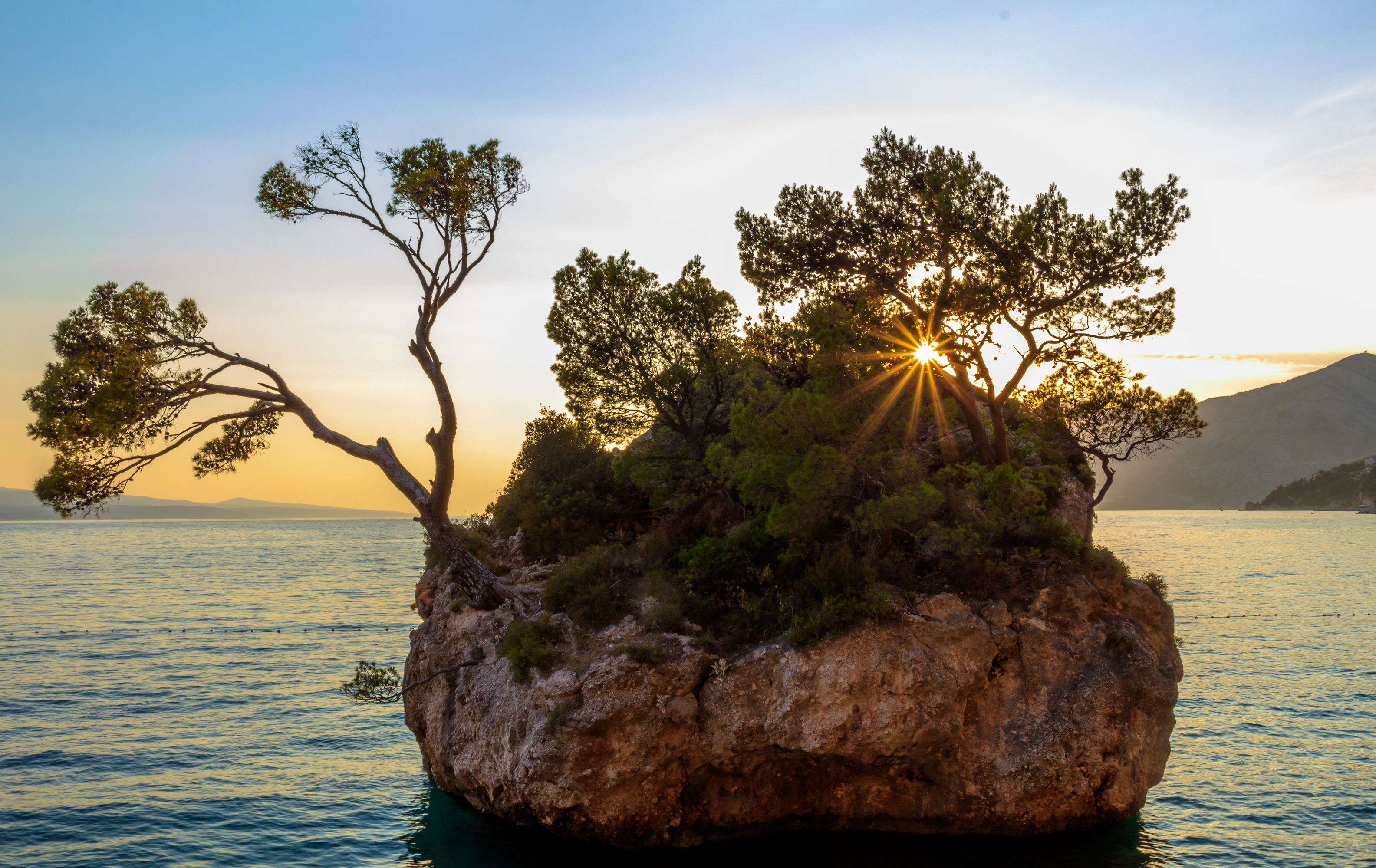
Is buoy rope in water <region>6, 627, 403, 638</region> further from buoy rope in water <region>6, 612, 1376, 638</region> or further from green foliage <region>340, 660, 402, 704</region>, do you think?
green foliage <region>340, 660, 402, 704</region>

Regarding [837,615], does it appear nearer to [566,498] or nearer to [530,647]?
[530,647]

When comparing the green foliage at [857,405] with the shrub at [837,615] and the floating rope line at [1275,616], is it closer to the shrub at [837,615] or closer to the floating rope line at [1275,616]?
the shrub at [837,615]

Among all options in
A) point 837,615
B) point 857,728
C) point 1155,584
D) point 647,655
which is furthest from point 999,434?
point 647,655

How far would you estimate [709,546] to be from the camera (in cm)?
2323

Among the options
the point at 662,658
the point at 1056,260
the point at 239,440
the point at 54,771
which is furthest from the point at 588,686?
the point at 54,771

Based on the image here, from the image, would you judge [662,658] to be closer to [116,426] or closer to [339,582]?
[116,426]

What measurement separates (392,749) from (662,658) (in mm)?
15200

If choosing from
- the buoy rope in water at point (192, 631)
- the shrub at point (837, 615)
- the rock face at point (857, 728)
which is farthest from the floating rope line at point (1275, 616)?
the buoy rope in water at point (192, 631)

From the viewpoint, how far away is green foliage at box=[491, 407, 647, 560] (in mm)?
28156

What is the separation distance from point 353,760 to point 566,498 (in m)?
11.1

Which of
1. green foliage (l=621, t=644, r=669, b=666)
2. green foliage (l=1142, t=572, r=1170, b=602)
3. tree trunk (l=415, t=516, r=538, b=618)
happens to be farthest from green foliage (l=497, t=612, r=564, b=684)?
green foliage (l=1142, t=572, r=1170, b=602)

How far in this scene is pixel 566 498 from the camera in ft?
95.3

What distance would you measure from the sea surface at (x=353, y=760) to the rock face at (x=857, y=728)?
2.49 ft

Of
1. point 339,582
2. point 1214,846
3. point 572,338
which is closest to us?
point 1214,846
